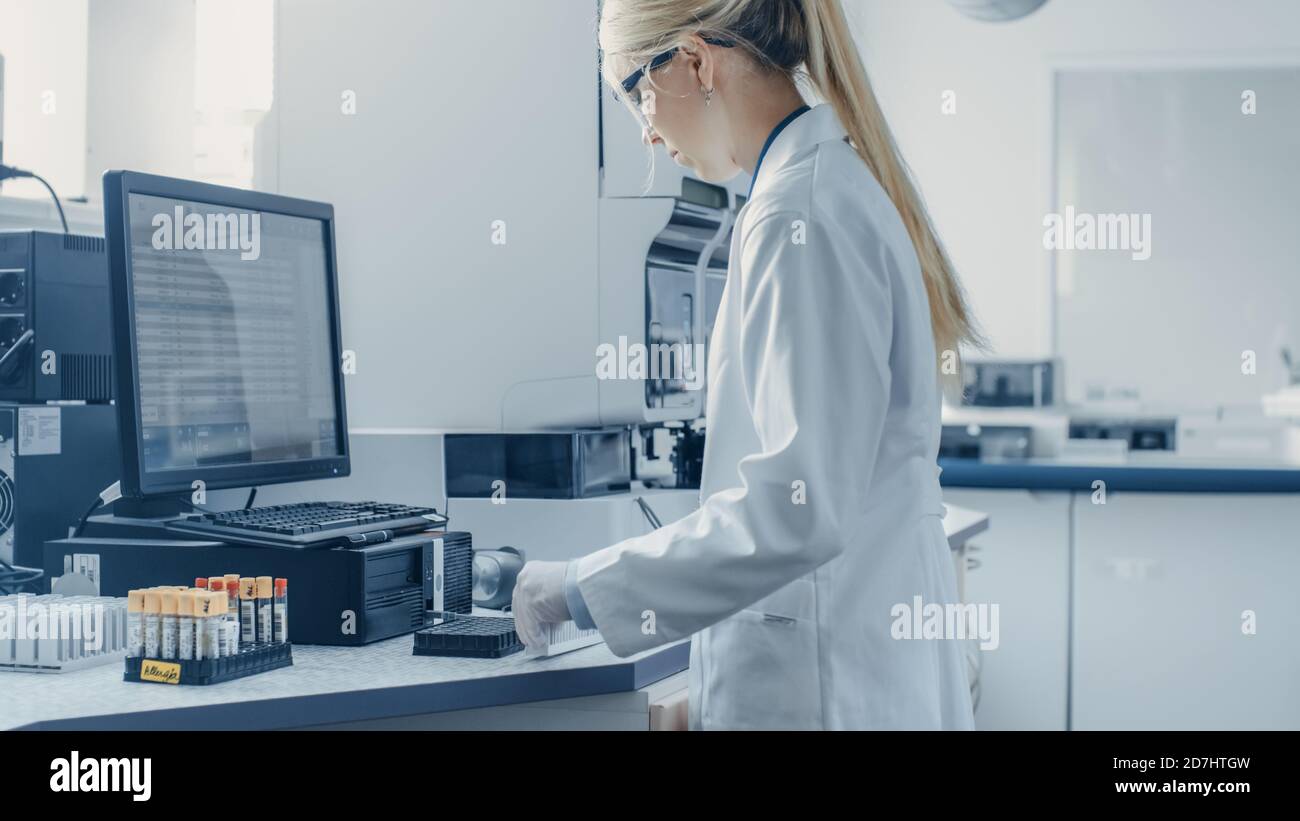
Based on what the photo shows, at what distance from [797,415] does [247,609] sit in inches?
22.3

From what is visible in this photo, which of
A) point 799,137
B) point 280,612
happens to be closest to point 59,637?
point 280,612

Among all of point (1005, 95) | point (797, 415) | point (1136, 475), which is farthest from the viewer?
point (1005, 95)

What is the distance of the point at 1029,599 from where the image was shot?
3217 mm

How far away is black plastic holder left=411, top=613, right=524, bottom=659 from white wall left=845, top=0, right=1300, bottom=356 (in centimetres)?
388

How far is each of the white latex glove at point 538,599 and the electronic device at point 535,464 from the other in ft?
1.17

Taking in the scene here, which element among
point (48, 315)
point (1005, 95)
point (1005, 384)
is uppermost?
point (1005, 95)

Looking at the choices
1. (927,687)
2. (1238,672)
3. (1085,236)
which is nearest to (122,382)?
(927,687)

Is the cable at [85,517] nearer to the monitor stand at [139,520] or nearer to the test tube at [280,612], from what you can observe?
the monitor stand at [139,520]

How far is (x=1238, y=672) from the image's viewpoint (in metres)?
3.09

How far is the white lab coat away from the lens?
101 centimetres

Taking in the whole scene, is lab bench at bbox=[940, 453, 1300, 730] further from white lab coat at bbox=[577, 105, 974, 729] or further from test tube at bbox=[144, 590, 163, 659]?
test tube at bbox=[144, 590, 163, 659]

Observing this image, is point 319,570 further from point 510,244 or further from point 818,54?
point 818,54
